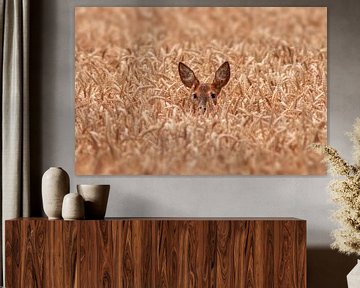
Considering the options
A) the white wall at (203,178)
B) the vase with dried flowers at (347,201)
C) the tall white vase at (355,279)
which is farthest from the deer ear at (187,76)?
the tall white vase at (355,279)

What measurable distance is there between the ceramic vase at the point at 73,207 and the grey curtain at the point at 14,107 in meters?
0.50

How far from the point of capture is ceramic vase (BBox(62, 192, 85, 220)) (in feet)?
11.0

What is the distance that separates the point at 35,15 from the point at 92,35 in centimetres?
38

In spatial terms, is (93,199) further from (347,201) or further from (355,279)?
(355,279)

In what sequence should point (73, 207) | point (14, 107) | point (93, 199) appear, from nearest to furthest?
point (73, 207) < point (93, 199) < point (14, 107)

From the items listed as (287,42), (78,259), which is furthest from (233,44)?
(78,259)

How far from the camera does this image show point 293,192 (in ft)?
12.7

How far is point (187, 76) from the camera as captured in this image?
151 inches

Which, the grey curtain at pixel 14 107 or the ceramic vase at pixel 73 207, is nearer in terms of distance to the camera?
the ceramic vase at pixel 73 207

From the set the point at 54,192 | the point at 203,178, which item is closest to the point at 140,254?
the point at 54,192

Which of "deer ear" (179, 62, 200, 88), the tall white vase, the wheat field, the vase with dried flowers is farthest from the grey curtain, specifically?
the tall white vase

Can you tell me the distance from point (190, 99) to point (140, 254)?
102 centimetres

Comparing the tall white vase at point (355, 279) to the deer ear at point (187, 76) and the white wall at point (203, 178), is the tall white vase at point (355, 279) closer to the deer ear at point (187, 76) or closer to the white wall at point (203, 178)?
the white wall at point (203, 178)

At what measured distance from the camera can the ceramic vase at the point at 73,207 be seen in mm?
3354
